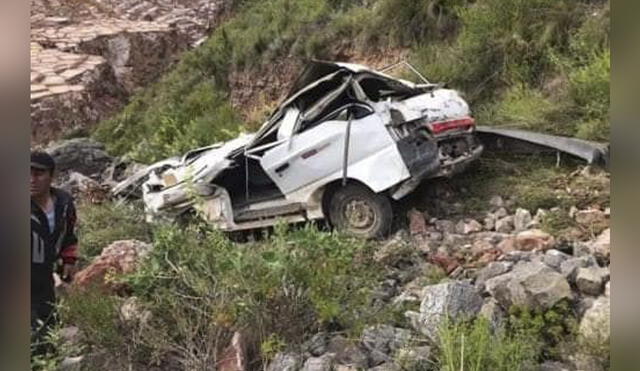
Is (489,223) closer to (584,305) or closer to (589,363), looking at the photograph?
(584,305)

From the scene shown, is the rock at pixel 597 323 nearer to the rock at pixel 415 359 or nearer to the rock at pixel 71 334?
the rock at pixel 415 359

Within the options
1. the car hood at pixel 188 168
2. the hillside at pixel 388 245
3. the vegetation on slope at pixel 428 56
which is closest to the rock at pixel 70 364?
the hillside at pixel 388 245

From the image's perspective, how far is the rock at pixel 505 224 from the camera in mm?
3617

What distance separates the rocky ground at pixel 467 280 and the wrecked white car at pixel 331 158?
0.17 m

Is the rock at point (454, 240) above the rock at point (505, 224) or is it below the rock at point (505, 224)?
below

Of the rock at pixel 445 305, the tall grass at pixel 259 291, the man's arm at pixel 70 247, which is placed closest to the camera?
the rock at pixel 445 305

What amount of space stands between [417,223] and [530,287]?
0.49 meters

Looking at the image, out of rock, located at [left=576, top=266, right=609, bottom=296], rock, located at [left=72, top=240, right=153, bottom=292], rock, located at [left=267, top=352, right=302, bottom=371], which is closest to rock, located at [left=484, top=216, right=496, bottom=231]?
rock, located at [left=576, top=266, right=609, bottom=296]

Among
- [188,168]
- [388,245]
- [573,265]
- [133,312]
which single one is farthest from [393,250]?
[133,312]

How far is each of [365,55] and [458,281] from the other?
0.96m

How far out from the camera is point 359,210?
3.71 m

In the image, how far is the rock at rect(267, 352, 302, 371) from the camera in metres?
3.65
